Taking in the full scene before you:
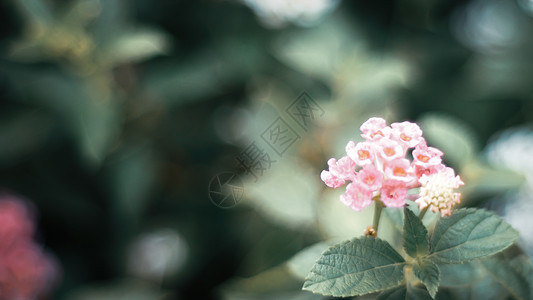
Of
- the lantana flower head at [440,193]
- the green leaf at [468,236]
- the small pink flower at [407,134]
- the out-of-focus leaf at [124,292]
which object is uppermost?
the out-of-focus leaf at [124,292]

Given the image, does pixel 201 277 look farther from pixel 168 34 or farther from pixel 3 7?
pixel 3 7

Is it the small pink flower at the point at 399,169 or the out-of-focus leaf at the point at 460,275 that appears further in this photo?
the out-of-focus leaf at the point at 460,275

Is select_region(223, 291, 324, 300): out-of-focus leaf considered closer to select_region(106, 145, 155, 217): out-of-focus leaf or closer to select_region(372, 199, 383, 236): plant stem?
select_region(372, 199, 383, 236): plant stem

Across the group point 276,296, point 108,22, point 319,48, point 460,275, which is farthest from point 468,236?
point 108,22

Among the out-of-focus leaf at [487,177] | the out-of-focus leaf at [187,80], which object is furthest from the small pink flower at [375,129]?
the out-of-focus leaf at [187,80]

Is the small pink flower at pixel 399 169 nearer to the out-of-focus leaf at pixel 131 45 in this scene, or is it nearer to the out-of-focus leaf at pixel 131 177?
the out-of-focus leaf at pixel 131 45

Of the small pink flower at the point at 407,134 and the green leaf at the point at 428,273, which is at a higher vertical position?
the small pink flower at the point at 407,134
